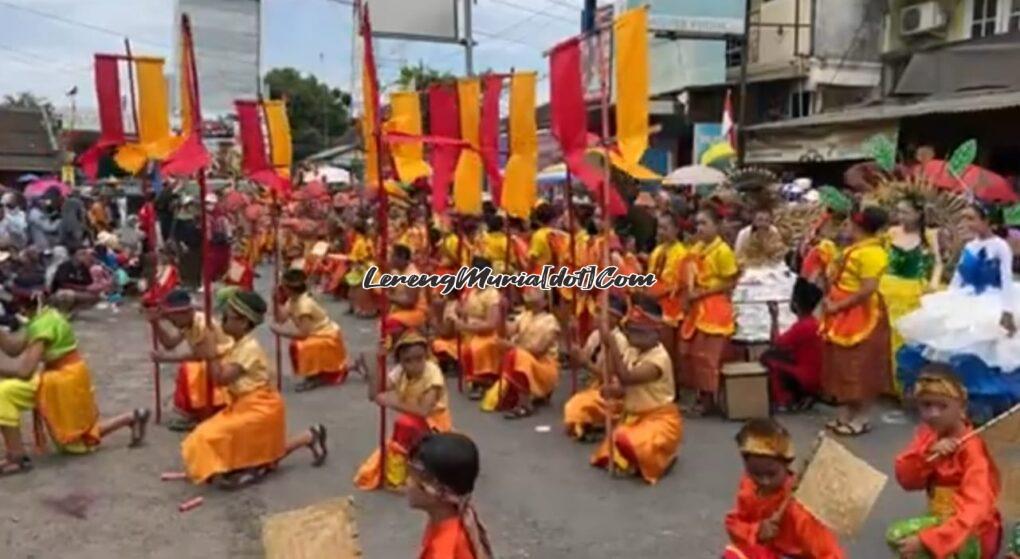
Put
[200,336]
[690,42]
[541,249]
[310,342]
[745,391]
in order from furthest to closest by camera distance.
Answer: [690,42]
[541,249]
[310,342]
[745,391]
[200,336]

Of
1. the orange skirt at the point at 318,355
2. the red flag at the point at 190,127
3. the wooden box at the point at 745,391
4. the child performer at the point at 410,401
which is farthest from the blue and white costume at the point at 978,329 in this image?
the orange skirt at the point at 318,355

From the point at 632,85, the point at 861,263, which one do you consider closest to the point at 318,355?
the point at 632,85

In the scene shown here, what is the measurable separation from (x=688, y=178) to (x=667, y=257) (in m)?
8.57

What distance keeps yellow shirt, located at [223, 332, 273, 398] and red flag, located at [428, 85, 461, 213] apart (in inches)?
83.3

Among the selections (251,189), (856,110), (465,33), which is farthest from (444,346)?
(251,189)

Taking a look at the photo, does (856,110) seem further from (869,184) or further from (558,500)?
(558,500)

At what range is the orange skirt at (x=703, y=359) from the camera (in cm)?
743

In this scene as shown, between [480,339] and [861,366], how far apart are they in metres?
3.11

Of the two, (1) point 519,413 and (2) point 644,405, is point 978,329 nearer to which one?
(2) point 644,405

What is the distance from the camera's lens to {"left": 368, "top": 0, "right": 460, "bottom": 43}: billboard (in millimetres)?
17573

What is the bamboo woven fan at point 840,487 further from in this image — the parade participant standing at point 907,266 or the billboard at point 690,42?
the billboard at point 690,42

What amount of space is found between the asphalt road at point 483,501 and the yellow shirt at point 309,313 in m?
1.65

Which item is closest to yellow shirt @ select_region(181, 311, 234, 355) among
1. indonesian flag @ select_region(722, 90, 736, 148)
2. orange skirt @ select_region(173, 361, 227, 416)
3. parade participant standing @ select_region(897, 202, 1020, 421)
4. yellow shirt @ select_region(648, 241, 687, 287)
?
orange skirt @ select_region(173, 361, 227, 416)

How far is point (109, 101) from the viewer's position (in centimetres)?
687
